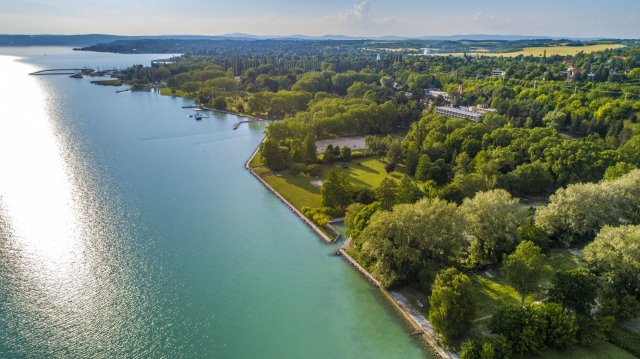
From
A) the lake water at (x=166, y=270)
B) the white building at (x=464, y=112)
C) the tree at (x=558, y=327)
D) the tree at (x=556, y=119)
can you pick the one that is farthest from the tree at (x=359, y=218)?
the tree at (x=556, y=119)

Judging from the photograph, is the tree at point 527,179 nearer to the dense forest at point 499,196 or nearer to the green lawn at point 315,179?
the dense forest at point 499,196

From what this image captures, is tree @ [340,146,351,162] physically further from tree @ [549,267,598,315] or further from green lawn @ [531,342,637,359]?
green lawn @ [531,342,637,359]

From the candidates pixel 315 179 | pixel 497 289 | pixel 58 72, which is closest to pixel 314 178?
pixel 315 179

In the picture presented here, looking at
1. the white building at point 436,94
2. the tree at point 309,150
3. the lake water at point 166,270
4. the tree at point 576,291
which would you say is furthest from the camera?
the white building at point 436,94

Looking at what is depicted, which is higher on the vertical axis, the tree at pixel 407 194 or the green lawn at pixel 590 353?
the tree at pixel 407 194

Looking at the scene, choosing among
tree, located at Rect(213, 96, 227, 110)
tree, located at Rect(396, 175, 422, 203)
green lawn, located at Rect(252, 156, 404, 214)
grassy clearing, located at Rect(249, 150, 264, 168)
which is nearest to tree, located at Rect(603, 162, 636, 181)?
tree, located at Rect(396, 175, 422, 203)

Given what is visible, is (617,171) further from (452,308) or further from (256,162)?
(256,162)
